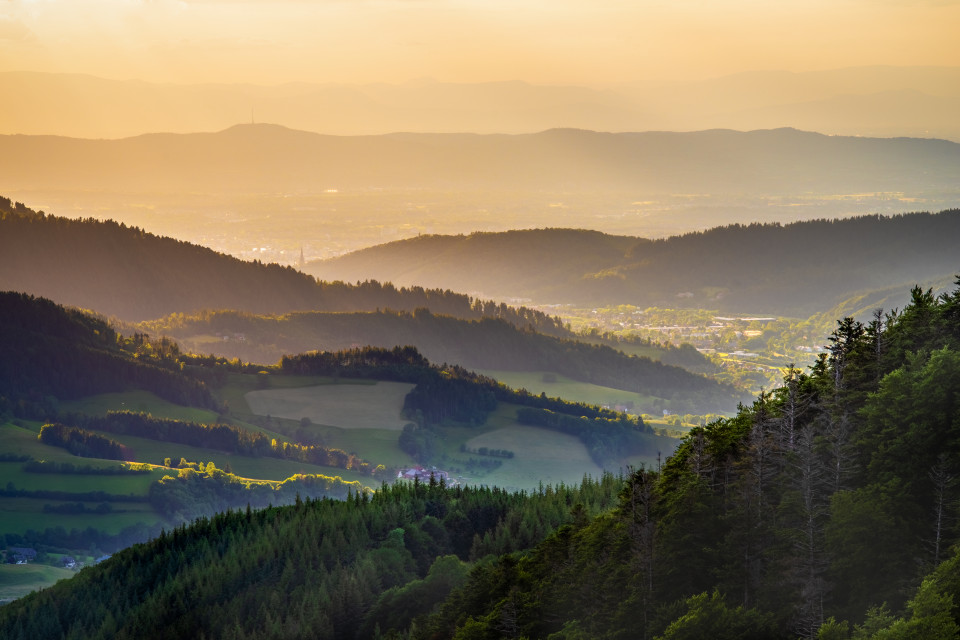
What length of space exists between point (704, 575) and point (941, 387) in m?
19.0

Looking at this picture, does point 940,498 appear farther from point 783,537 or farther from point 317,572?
point 317,572

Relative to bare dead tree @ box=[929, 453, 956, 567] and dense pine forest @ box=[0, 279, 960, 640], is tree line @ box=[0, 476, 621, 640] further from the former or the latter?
bare dead tree @ box=[929, 453, 956, 567]

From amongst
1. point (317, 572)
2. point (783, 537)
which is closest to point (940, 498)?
point (783, 537)

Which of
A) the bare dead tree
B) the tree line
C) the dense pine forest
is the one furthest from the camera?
the tree line

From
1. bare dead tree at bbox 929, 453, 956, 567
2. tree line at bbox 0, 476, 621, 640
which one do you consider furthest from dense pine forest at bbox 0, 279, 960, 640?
tree line at bbox 0, 476, 621, 640

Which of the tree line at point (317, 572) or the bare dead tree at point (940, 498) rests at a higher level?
the bare dead tree at point (940, 498)

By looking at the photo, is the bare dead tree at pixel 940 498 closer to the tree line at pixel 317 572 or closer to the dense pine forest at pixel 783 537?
the dense pine forest at pixel 783 537

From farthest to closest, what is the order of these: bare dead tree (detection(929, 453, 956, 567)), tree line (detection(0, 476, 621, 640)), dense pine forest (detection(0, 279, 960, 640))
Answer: tree line (detection(0, 476, 621, 640)), dense pine forest (detection(0, 279, 960, 640)), bare dead tree (detection(929, 453, 956, 567))

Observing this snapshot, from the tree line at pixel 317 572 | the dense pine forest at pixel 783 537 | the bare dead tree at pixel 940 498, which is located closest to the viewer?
the bare dead tree at pixel 940 498

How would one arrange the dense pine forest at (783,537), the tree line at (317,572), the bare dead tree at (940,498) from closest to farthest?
the bare dead tree at (940,498)
the dense pine forest at (783,537)
the tree line at (317,572)

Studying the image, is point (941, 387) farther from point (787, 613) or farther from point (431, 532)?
point (431, 532)

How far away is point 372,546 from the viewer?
170125 mm

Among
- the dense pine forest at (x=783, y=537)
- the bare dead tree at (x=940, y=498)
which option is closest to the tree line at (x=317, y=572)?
the dense pine forest at (x=783, y=537)

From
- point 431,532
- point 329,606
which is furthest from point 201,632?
point 431,532
